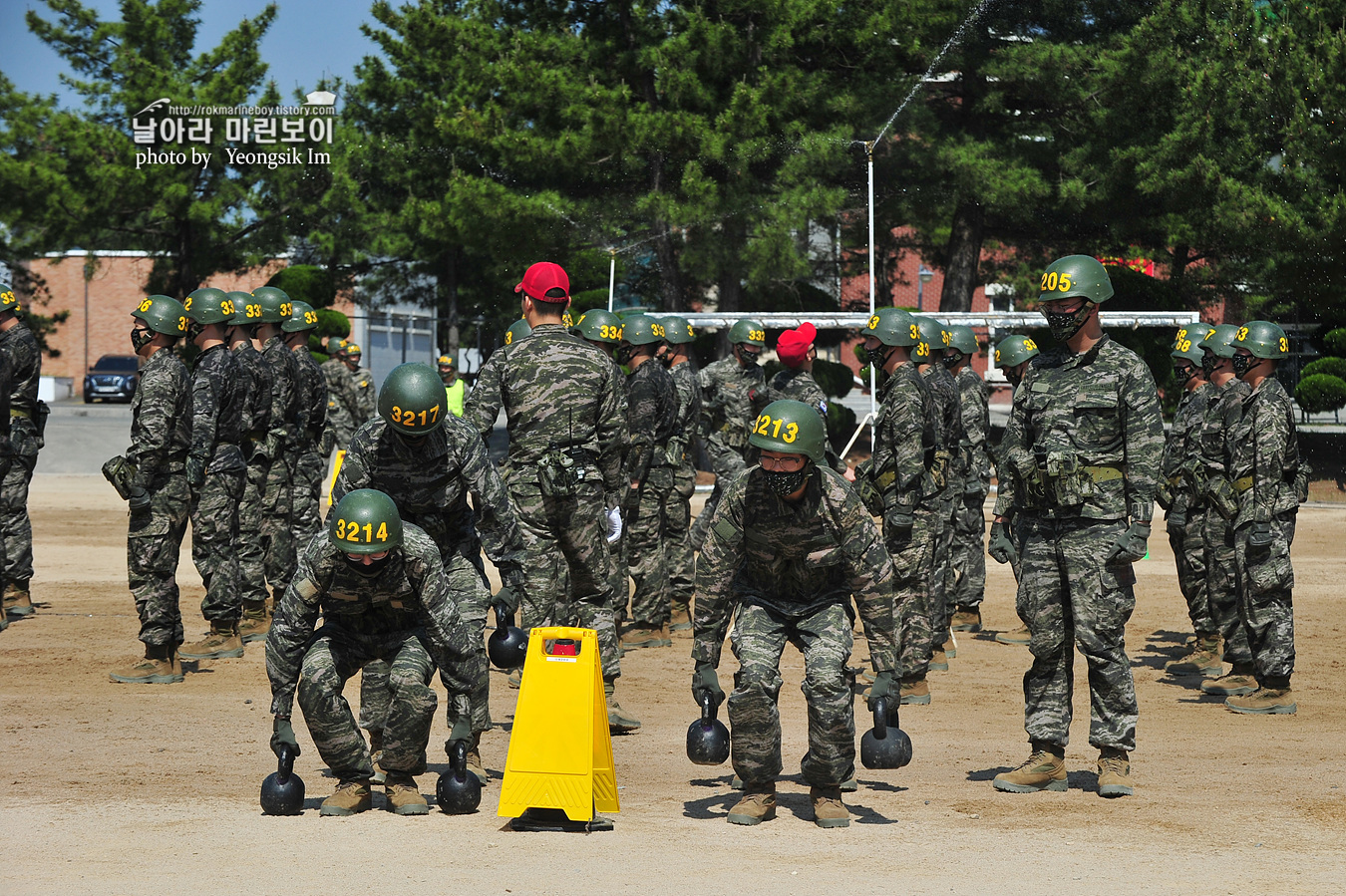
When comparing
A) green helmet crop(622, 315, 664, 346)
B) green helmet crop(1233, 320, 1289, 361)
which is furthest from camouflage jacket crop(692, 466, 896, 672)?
green helmet crop(622, 315, 664, 346)

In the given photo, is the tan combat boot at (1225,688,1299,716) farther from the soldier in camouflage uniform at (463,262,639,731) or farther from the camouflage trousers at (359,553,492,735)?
the camouflage trousers at (359,553,492,735)

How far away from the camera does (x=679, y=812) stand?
6.71m

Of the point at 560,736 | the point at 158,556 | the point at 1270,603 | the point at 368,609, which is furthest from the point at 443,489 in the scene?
the point at 1270,603

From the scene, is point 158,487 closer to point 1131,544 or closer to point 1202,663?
point 1131,544

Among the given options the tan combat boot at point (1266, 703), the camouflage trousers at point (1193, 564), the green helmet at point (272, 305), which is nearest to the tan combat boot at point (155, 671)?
the green helmet at point (272, 305)

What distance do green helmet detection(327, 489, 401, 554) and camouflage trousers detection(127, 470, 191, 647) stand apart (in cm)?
395

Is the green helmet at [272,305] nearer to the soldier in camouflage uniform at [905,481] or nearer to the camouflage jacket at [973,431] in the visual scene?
the soldier in camouflage uniform at [905,481]

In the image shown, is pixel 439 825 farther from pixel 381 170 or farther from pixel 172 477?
pixel 381 170

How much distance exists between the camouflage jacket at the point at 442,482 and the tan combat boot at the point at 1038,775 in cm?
266

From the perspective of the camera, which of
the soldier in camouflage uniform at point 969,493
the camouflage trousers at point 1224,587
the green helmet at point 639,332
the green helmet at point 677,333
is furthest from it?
the green helmet at point 677,333

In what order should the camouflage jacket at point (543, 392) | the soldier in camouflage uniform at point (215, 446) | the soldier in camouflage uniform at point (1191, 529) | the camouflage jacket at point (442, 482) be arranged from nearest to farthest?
the camouflage jacket at point (442, 482)
the camouflage jacket at point (543, 392)
the soldier in camouflage uniform at point (215, 446)
the soldier in camouflage uniform at point (1191, 529)

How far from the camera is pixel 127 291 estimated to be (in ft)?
187

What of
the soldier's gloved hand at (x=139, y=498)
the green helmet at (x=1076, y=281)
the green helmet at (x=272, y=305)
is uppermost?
the green helmet at (x=272, y=305)

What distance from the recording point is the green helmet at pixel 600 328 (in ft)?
39.1
